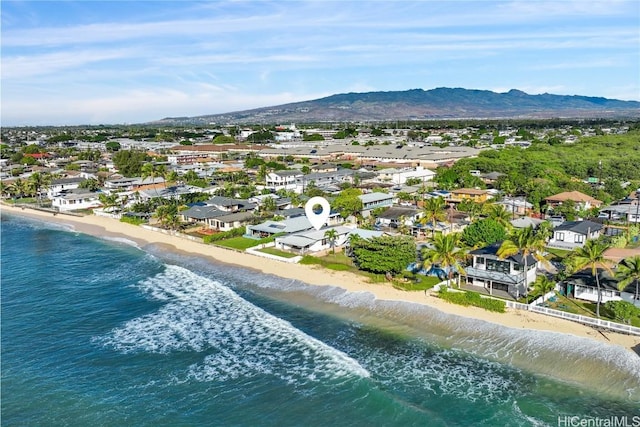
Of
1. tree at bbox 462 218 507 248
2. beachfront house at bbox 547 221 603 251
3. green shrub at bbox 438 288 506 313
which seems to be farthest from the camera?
beachfront house at bbox 547 221 603 251

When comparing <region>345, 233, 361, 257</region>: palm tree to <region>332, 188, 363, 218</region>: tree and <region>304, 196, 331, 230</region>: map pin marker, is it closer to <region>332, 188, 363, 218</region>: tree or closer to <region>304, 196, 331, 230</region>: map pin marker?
<region>304, 196, 331, 230</region>: map pin marker

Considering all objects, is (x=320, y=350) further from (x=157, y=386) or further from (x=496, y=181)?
(x=496, y=181)

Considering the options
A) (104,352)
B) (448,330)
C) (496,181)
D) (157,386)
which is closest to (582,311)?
(448,330)

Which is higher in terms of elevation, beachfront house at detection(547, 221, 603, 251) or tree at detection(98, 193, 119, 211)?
tree at detection(98, 193, 119, 211)

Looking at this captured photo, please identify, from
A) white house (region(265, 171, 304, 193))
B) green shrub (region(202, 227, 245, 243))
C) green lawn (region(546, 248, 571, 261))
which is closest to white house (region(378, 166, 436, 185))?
white house (region(265, 171, 304, 193))

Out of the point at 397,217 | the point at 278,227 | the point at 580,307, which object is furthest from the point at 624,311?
the point at 278,227

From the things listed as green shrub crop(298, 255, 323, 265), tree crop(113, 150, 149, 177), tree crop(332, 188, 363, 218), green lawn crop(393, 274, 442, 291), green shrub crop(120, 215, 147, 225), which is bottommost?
green lawn crop(393, 274, 442, 291)

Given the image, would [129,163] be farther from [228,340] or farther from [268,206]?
[228,340]
